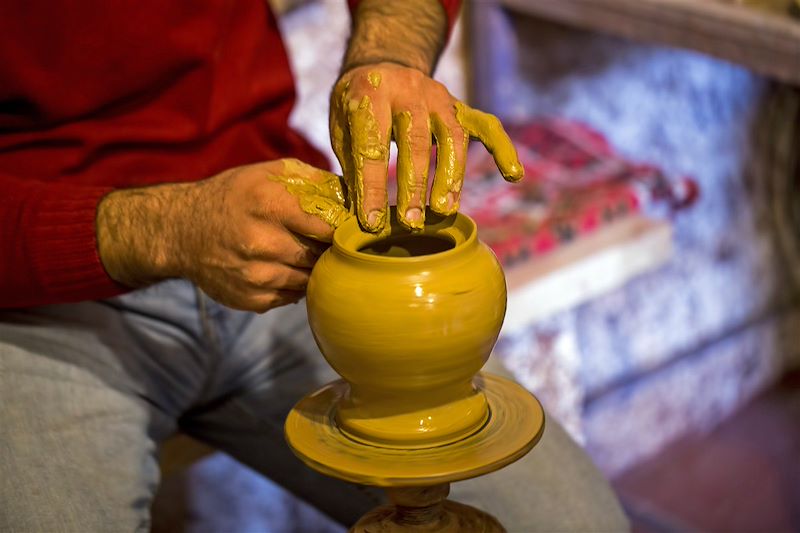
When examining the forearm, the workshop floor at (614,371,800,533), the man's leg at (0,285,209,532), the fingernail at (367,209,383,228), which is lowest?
the workshop floor at (614,371,800,533)

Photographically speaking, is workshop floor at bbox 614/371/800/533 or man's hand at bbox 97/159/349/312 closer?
man's hand at bbox 97/159/349/312

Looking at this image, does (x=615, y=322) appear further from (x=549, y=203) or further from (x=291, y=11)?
(x=291, y=11)

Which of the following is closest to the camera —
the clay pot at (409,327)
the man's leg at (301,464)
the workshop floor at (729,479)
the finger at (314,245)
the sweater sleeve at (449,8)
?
the clay pot at (409,327)

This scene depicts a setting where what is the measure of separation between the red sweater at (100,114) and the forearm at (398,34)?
155 mm

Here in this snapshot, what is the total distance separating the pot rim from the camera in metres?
0.96

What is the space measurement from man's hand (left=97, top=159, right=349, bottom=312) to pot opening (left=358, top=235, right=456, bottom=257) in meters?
0.05

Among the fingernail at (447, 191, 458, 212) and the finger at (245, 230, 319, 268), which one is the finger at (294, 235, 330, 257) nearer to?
the finger at (245, 230, 319, 268)

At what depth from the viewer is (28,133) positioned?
1.28m

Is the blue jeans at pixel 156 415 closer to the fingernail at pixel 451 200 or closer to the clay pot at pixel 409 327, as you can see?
the clay pot at pixel 409 327

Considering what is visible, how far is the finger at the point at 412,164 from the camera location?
989 millimetres

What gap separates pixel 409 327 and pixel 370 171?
152mm

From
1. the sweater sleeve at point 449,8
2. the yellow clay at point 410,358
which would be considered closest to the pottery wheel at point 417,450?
the yellow clay at point 410,358

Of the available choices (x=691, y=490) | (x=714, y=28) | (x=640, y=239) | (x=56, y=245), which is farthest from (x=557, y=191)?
(x=56, y=245)

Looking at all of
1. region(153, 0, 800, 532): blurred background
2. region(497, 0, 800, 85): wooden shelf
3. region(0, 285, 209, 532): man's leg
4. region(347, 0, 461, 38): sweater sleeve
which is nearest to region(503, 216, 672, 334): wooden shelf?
region(153, 0, 800, 532): blurred background
